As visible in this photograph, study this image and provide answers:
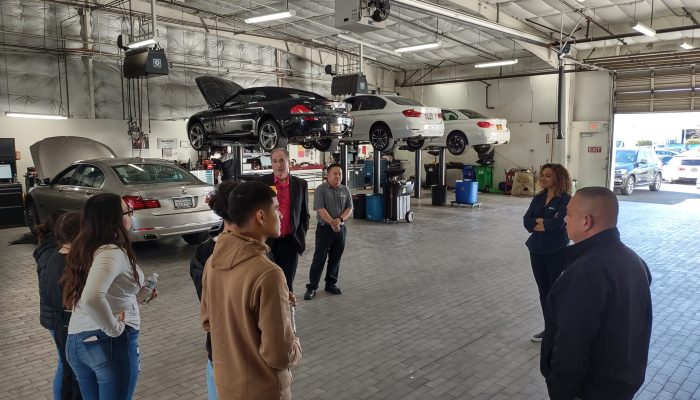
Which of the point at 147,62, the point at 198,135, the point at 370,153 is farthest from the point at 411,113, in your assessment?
the point at 370,153

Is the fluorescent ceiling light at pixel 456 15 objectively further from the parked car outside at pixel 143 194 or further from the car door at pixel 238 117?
the parked car outside at pixel 143 194

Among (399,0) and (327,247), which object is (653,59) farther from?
(327,247)

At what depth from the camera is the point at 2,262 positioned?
7473 millimetres

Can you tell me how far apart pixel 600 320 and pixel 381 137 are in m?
10.2

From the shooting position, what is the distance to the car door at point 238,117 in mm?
9258

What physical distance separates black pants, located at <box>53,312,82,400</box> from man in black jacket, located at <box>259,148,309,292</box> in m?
1.96

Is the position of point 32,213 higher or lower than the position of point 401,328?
higher

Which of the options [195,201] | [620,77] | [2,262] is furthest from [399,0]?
[620,77]

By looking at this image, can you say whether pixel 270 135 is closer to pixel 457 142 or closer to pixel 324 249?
pixel 324 249

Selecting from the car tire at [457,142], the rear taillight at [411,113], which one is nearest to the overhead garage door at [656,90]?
the car tire at [457,142]

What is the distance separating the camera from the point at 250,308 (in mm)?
1617

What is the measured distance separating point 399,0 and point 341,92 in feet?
19.0

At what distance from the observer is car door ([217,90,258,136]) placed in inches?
364

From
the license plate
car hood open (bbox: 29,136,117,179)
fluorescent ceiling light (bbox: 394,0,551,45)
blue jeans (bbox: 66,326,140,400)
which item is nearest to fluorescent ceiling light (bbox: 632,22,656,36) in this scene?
fluorescent ceiling light (bbox: 394,0,551,45)
